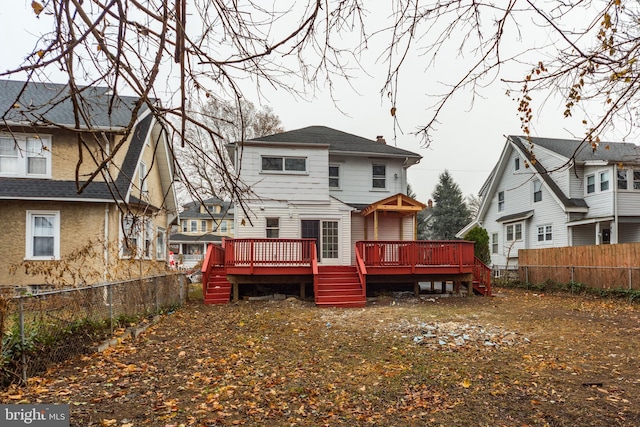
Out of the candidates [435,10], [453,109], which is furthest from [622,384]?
[435,10]

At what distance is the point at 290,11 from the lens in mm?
2846

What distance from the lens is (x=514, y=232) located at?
77.1 ft

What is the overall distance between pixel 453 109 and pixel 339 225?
40.3 ft

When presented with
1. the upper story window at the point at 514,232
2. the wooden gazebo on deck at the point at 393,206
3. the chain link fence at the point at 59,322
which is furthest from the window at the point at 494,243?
the chain link fence at the point at 59,322

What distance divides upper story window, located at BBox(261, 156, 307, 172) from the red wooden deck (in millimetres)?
3466

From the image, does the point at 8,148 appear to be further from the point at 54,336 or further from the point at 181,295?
the point at 54,336

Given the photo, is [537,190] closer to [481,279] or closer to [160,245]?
[481,279]

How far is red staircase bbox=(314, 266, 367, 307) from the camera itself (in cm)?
1223

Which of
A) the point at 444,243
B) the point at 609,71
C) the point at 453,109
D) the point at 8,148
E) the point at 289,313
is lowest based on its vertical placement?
the point at 289,313

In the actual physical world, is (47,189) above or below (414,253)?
above

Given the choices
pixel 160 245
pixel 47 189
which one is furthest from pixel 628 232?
pixel 47 189

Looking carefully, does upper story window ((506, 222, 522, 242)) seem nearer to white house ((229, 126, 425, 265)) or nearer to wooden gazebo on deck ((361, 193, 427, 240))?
white house ((229, 126, 425, 265))

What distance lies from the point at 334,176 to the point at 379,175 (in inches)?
82.0

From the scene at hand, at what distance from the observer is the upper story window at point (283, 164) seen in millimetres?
15461
